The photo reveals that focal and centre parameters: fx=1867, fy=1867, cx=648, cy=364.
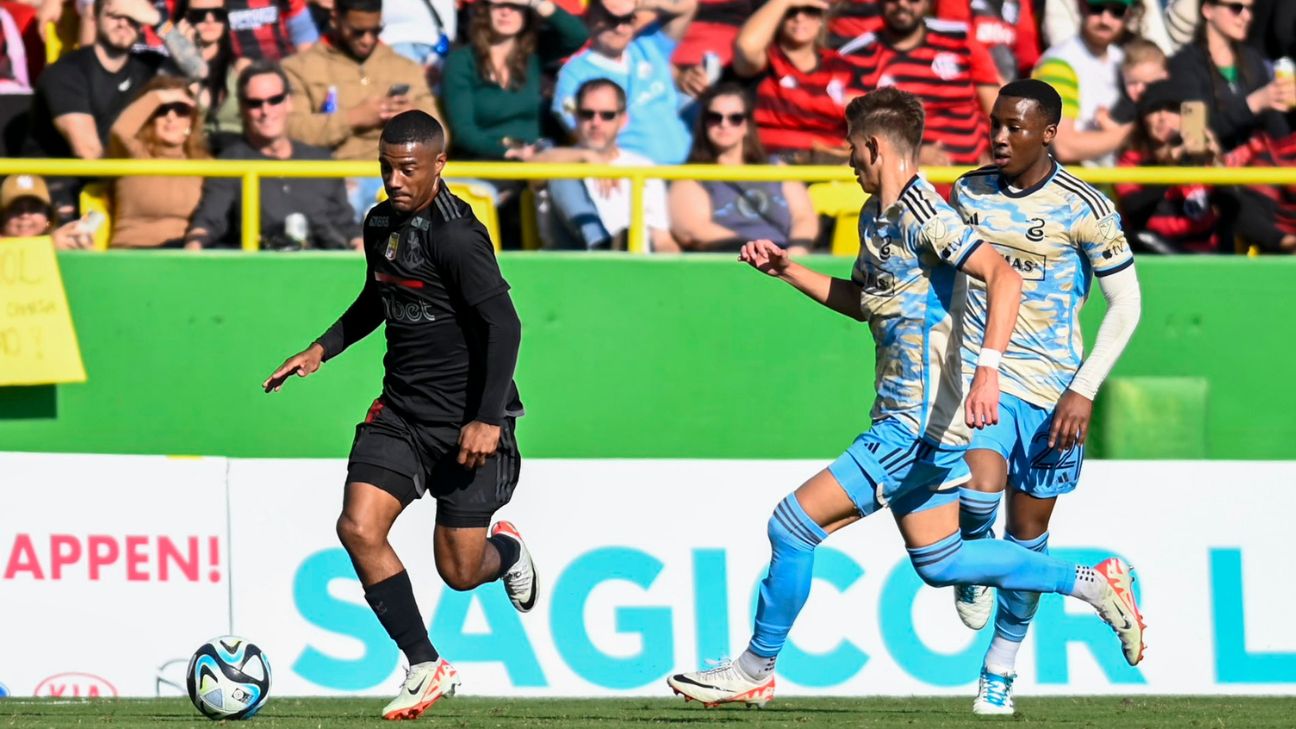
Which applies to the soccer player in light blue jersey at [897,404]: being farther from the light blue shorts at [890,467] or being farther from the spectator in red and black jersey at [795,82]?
the spectator in red and black jersey at [795,82]

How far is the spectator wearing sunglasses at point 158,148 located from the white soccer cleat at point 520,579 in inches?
134

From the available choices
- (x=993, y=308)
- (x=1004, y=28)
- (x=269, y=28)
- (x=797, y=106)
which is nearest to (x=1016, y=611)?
(x=993, y=308)

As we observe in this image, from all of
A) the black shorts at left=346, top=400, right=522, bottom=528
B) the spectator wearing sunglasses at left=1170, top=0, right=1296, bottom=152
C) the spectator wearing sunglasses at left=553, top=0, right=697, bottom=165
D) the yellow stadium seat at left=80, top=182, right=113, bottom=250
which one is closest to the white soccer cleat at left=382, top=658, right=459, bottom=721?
the black shorts at left=346, top=400, right=522, bottom=528

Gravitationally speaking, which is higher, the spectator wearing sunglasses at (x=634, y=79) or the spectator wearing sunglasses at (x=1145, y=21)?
the spectator wearing sunglasses at (x=1145, y=21)

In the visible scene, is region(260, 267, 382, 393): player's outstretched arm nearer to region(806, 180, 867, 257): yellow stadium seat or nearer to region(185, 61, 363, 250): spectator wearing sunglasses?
region(185, 61, 363, 250): spectator wearing sunglasses

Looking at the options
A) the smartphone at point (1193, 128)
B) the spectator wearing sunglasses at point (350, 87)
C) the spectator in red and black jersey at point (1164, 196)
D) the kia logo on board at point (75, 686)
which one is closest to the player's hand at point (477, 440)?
the kia logo on board at point (75, 686)

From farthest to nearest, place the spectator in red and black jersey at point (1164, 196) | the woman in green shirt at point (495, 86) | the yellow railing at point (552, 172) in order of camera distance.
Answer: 1. the spectator in red and black jersey at point (1164, 196)
2. the woman in green shirt at point (495, 86)
3. the yellow railing at point (552, 172)

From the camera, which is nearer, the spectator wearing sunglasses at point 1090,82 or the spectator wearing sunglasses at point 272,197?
the spectator wearing sunglasses at point 272,197

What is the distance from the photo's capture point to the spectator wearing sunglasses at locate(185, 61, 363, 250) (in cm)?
1017

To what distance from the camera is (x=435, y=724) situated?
6648mm

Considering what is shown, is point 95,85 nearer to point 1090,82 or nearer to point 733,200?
point 733,200

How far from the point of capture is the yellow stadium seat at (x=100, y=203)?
10.0 m

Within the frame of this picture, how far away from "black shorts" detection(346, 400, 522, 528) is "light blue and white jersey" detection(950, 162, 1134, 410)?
1.77 metres

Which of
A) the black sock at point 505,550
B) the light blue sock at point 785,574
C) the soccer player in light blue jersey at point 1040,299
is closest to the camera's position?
the light blue sock at point 785,574
